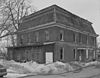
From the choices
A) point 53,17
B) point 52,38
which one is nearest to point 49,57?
point 52,38

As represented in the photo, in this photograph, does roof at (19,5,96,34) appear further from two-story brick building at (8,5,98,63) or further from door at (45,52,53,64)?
door at (45,52,53,64)

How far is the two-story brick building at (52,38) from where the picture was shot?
23266 millimetres

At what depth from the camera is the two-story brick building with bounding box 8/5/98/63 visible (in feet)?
76.3

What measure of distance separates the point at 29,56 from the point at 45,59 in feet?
14.5

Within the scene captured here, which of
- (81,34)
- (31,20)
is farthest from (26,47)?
(81,34)

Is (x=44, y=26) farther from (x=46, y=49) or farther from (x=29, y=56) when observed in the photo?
(x=29, y=56)

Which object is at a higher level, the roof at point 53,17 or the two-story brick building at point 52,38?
the roof at point 53,17

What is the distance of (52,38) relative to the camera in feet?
77.4

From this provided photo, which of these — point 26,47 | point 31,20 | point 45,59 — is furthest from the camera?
point 31,20

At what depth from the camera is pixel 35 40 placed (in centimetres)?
2777

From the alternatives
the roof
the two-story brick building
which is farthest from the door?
the roof

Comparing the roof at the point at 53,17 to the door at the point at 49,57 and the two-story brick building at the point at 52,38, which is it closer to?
the two-story brick building at the point at 52,38

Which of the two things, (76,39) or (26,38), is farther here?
(26,38)

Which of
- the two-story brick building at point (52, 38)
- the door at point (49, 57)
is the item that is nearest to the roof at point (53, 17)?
the two-story brick building at point (52, 38)
